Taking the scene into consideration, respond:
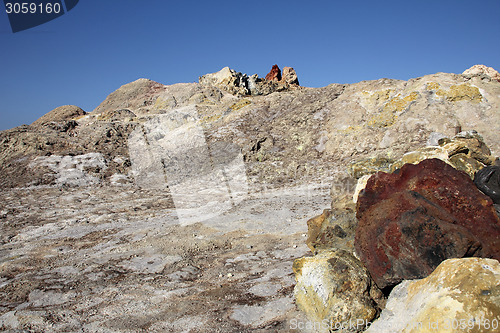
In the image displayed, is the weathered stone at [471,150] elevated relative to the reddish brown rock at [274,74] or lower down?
lower down

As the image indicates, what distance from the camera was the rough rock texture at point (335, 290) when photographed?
10.4 feet

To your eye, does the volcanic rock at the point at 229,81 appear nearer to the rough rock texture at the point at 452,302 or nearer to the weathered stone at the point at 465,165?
the weathered stone at the point at 465,165

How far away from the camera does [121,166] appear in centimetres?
1539

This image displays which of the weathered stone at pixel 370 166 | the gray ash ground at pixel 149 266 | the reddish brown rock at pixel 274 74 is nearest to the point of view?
the gray ash ground at pixel 149 266

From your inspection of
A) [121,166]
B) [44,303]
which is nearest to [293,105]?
[121,166]

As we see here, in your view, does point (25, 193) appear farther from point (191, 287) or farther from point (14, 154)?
point (191, 287)

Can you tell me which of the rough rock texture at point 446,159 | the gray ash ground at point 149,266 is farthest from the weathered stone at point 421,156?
the gray ash ground at point 149,266

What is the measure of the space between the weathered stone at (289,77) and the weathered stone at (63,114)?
59.6 ft

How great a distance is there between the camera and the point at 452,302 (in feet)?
8.10

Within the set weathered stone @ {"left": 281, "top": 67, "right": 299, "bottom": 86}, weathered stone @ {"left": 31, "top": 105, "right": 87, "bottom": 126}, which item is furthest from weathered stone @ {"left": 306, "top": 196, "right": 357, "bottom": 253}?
weathered stone @ {"left": 31, "top": 105, "right": 87, "bottom": 126}

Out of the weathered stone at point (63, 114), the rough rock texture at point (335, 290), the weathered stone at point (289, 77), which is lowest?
the rough rock texture at point (335, 290)

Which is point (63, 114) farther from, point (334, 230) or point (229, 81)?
point (334, 230)

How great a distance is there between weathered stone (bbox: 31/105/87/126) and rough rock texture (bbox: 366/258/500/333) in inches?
1125

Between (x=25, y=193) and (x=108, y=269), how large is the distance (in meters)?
8.98
